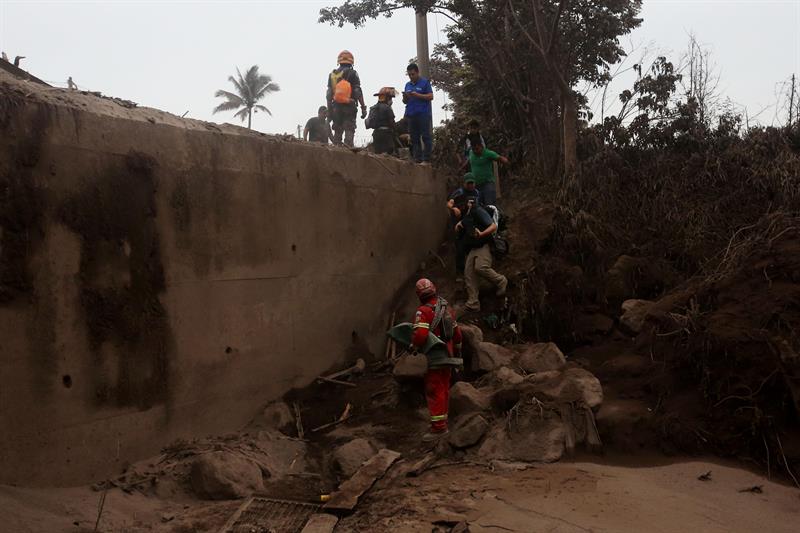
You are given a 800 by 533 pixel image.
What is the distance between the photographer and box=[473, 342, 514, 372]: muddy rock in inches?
297

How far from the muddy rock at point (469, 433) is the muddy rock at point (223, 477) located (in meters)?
1.85

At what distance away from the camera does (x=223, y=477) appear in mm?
5609

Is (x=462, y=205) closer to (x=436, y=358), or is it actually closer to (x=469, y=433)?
(x=436, y=358)

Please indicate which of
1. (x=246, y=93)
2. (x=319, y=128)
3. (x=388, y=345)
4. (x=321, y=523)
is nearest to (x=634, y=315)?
(x=388, y=345)

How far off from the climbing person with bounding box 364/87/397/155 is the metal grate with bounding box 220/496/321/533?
259 inches

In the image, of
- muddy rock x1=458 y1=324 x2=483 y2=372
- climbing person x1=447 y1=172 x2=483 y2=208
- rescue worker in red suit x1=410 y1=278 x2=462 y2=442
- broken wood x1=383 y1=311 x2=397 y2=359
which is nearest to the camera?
rescue worker in red suit x1=410 y1=278 x2=462 y2=442

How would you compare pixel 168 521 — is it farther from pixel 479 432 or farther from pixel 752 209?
pixel 752 209

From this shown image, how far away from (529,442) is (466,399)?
940mm

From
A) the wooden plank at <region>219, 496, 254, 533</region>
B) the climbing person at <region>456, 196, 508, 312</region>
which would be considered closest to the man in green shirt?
the climbing person at <region>456, 196, 508, 312</region>

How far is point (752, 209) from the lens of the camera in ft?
31.3

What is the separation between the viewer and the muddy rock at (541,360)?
24.5ft

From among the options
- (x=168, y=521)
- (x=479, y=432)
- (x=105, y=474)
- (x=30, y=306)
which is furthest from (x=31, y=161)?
(x=479, y=432)

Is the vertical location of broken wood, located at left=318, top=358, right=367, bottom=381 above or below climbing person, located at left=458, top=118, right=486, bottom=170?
below

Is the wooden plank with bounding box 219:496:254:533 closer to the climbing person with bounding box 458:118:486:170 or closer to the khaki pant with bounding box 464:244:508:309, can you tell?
the khaki pant with bounding box 464:244:508:309
